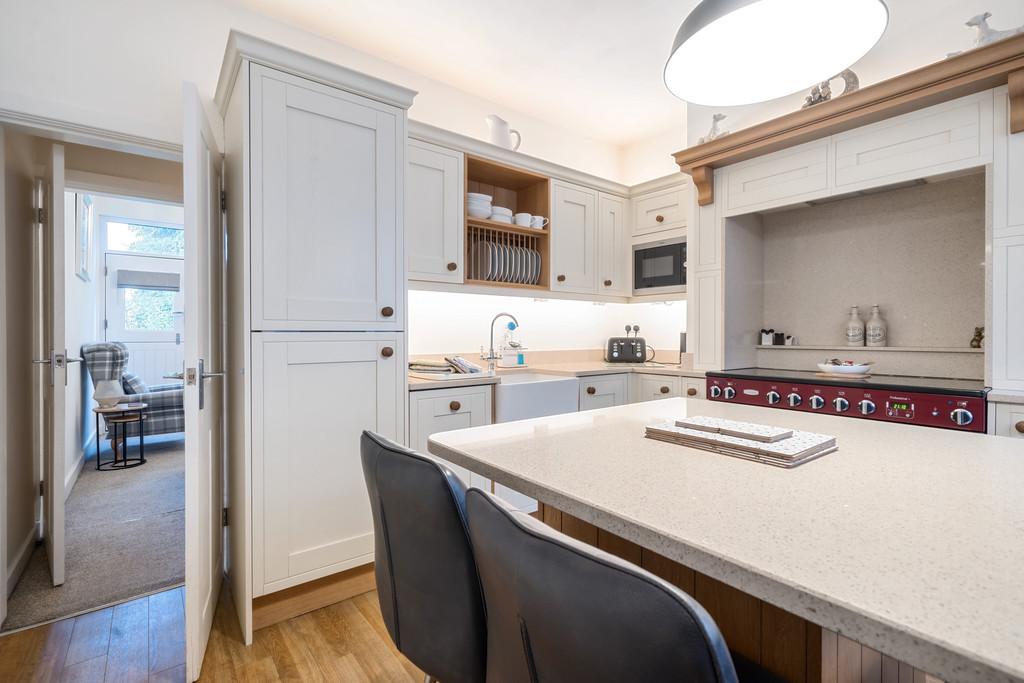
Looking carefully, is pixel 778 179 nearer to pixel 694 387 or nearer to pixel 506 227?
pixel 694 387

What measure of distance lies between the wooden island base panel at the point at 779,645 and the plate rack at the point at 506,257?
2267mm

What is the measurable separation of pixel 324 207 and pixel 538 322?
1995mm

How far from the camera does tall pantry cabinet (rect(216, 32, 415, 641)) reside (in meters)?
1.82

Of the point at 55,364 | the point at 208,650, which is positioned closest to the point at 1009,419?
the point at 208,650

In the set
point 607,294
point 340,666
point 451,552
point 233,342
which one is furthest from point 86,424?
point 451,552

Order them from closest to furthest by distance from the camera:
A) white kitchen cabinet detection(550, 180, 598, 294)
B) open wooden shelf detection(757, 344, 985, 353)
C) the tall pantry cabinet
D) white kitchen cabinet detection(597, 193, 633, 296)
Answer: the tall pantry cabinet, open wooden shelf detection(757, 344, 985, 353), white kitchen cabinet detection(550, 180, 598, 294), white kitchen cabinet detection(597, 193, 633, 296)

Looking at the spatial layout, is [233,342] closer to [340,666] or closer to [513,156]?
[340,666]

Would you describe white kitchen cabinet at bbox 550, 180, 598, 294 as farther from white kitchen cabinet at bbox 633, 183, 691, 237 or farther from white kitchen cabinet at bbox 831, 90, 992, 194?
white kitchen cabinet at bbox 831, 90, 992, 194

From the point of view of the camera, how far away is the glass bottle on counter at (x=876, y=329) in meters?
2.68

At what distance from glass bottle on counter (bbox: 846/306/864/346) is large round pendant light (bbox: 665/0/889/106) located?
197 cm

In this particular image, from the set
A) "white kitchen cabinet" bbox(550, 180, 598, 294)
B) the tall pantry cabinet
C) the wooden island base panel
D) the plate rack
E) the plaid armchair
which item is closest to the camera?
the wooden island base panel

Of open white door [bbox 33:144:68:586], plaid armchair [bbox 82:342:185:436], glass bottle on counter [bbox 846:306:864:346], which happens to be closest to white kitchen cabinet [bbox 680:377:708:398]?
glass bottle on counter [bbox 846:306:864:346]

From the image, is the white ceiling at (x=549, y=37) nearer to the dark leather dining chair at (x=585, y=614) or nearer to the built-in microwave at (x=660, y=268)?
the built-in microwave at (x=660, y=268)

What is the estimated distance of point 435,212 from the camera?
2719mm
